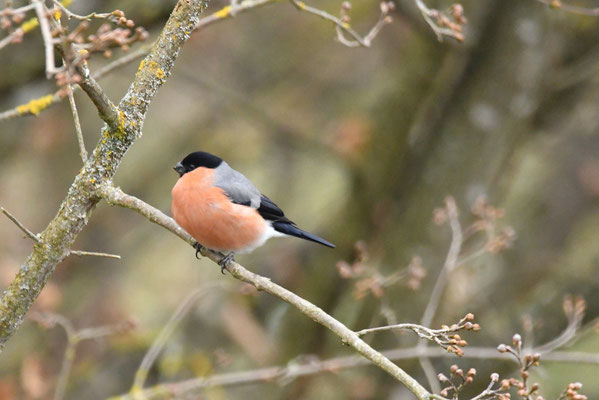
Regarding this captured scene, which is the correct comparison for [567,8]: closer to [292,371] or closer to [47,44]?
[292,371]

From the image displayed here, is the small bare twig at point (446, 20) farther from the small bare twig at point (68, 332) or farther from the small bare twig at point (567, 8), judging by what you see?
the small bare twig at point (68, 332)

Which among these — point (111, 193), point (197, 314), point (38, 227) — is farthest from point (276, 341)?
point (111, 193)

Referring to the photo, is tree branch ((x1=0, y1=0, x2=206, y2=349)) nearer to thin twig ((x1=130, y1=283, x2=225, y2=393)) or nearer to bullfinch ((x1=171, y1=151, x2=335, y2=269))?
bullfinch ((x1=171, y1=151, x2=335, y2=269))

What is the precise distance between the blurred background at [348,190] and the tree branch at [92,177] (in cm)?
193

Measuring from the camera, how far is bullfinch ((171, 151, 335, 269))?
14.0 feet

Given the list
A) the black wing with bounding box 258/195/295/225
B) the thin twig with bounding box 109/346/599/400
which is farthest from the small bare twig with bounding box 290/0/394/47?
the thin twig with bounding box 109/346/599/400

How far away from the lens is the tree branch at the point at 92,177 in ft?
8.71

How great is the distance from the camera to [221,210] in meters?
4.39

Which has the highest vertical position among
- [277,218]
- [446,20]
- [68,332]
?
[446,20]

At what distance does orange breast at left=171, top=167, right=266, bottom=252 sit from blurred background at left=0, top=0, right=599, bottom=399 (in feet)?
1.32

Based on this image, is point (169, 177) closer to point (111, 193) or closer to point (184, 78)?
point (184, 78)

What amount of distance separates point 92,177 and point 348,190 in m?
3.94

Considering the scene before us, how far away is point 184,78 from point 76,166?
1.52 metres

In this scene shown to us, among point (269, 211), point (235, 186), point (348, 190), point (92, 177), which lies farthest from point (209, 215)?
point (348, 190)
